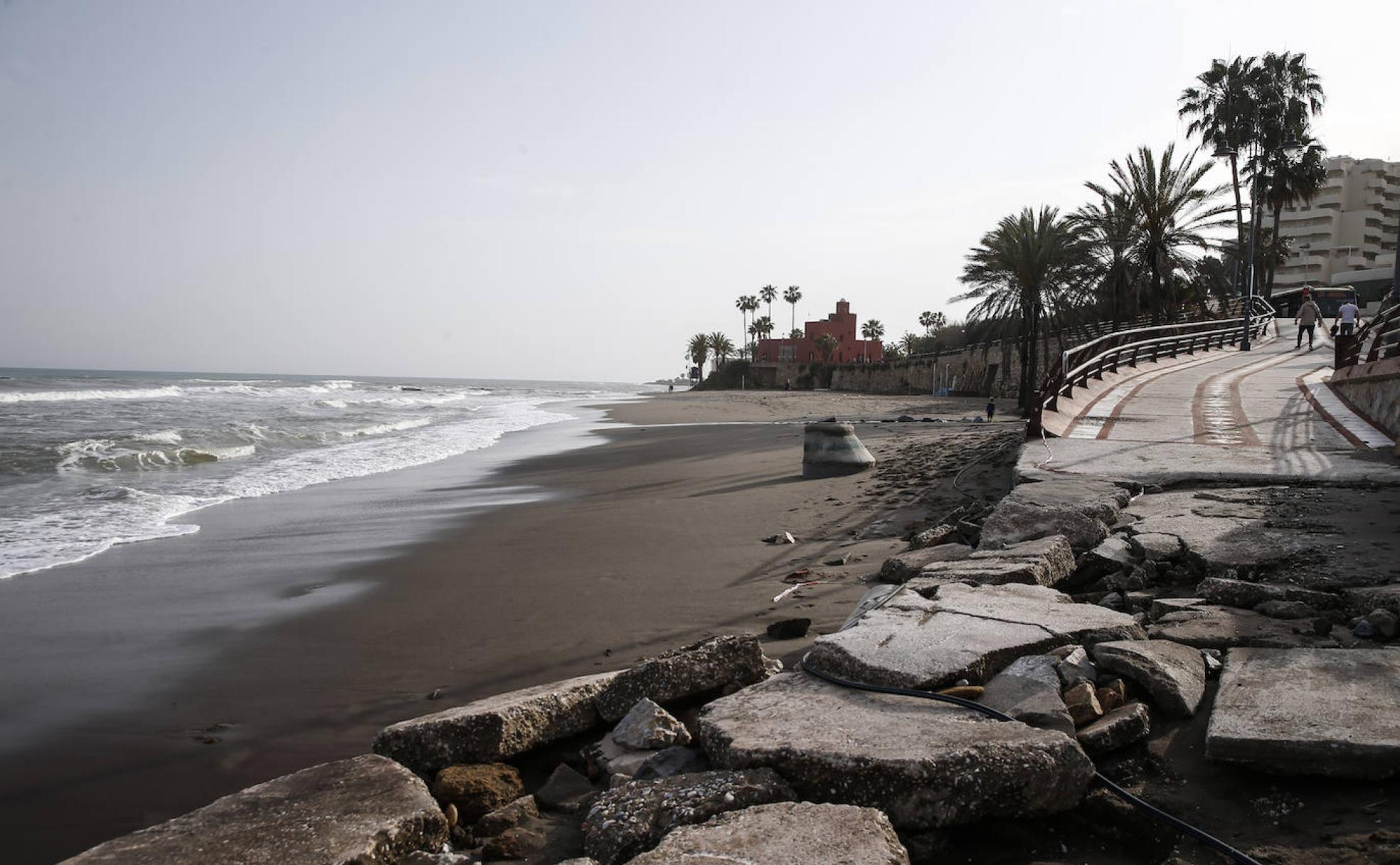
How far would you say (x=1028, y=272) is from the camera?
28.5 metres

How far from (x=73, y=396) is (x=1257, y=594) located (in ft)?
170

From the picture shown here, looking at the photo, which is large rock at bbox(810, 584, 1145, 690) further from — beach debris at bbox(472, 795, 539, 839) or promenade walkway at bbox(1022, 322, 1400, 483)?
promenade walkway at bbox(1022, 322, 1400, 483)

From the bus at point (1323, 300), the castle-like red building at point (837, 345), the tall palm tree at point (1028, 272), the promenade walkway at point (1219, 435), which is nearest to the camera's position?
the promenade walkway at point (1219, 435)

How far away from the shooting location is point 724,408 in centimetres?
3928

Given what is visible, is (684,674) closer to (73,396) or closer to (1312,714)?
(1312,714)

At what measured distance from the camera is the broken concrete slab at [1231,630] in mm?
3668

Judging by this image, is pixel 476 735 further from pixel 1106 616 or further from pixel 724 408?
pixel 724 408

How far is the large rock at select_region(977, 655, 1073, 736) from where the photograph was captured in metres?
3.10

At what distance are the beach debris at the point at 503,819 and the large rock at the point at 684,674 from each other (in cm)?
66

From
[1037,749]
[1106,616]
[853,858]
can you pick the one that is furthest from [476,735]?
[1106,616]

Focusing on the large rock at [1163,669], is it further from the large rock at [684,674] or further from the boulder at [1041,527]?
the boulder at [1041,527]

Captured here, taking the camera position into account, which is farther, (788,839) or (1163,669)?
(1163,669)

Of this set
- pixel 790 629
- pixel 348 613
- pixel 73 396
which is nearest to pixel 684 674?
pixel 790 629

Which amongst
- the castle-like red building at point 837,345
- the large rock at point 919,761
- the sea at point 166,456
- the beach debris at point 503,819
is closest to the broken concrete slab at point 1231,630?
the large rock at point 919,761
